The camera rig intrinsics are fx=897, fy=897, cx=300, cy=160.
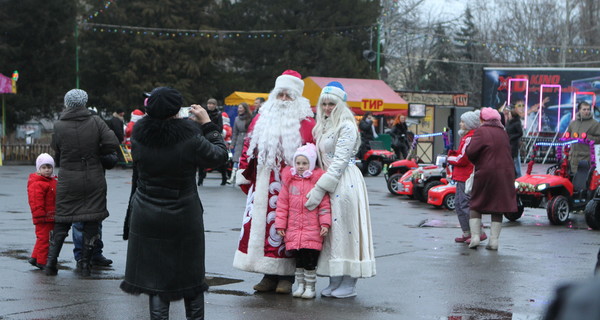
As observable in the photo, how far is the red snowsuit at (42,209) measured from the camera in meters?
8.27

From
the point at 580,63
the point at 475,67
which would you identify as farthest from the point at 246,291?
the point at 475,67

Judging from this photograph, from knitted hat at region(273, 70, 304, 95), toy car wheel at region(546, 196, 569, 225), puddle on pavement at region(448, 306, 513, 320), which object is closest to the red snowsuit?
knitted hat at region(273, 70, 304, 95)

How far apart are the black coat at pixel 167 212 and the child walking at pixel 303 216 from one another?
156cm

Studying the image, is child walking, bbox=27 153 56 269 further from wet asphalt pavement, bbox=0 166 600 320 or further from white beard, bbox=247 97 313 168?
white beard, bbox=247 97 313 168

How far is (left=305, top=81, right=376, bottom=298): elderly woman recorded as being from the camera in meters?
6.98

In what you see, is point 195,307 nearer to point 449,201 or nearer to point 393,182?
point 449,201

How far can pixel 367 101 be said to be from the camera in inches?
1352

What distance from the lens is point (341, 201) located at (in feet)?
23.0

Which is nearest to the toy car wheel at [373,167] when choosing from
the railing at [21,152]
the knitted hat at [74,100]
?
the railing at [21,152]

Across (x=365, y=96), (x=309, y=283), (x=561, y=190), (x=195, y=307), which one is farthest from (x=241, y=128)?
(x=365, y=96)

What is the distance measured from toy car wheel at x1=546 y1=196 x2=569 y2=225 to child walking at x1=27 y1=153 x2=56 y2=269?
7.53 meters

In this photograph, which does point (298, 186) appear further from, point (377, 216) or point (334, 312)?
point (377, 216)

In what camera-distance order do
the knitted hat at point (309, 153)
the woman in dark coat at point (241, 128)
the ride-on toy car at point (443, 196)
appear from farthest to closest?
the woman in dark coat at point (241, 128), the ride-on toy car at point (443, 196), the knitted hat at point (309, 153)

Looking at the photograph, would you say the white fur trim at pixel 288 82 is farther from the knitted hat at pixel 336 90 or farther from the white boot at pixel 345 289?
the white boot at pixel 345 289
